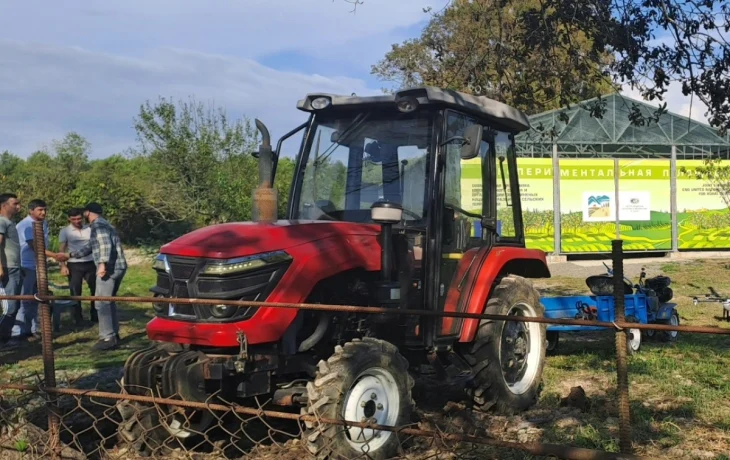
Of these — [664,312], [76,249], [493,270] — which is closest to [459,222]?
[493,270]

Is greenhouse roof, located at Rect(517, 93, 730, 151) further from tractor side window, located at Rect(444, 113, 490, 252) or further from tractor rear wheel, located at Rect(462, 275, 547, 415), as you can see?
tractor side window, located at Rect(444, 113, 490, 252)

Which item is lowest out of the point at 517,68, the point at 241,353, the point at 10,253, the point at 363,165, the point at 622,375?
the point at 241,353

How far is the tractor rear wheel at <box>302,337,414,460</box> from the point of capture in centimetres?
362

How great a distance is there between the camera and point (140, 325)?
31.8 feet

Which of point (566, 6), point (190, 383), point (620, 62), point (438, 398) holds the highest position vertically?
point (566, 6)

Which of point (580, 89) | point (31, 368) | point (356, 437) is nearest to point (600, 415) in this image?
point (356, 437)

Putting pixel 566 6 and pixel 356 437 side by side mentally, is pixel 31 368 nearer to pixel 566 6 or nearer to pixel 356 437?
pixel 356 437

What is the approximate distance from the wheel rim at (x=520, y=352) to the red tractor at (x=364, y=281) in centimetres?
2

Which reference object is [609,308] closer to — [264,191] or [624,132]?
[264,191]

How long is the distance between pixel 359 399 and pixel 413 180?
5.29ft

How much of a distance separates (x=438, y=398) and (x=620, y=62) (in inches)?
142

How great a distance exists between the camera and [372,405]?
3.96 meters

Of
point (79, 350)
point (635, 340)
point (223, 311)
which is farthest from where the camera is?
point (79, 350)

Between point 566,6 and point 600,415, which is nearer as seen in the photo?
point 600,415
